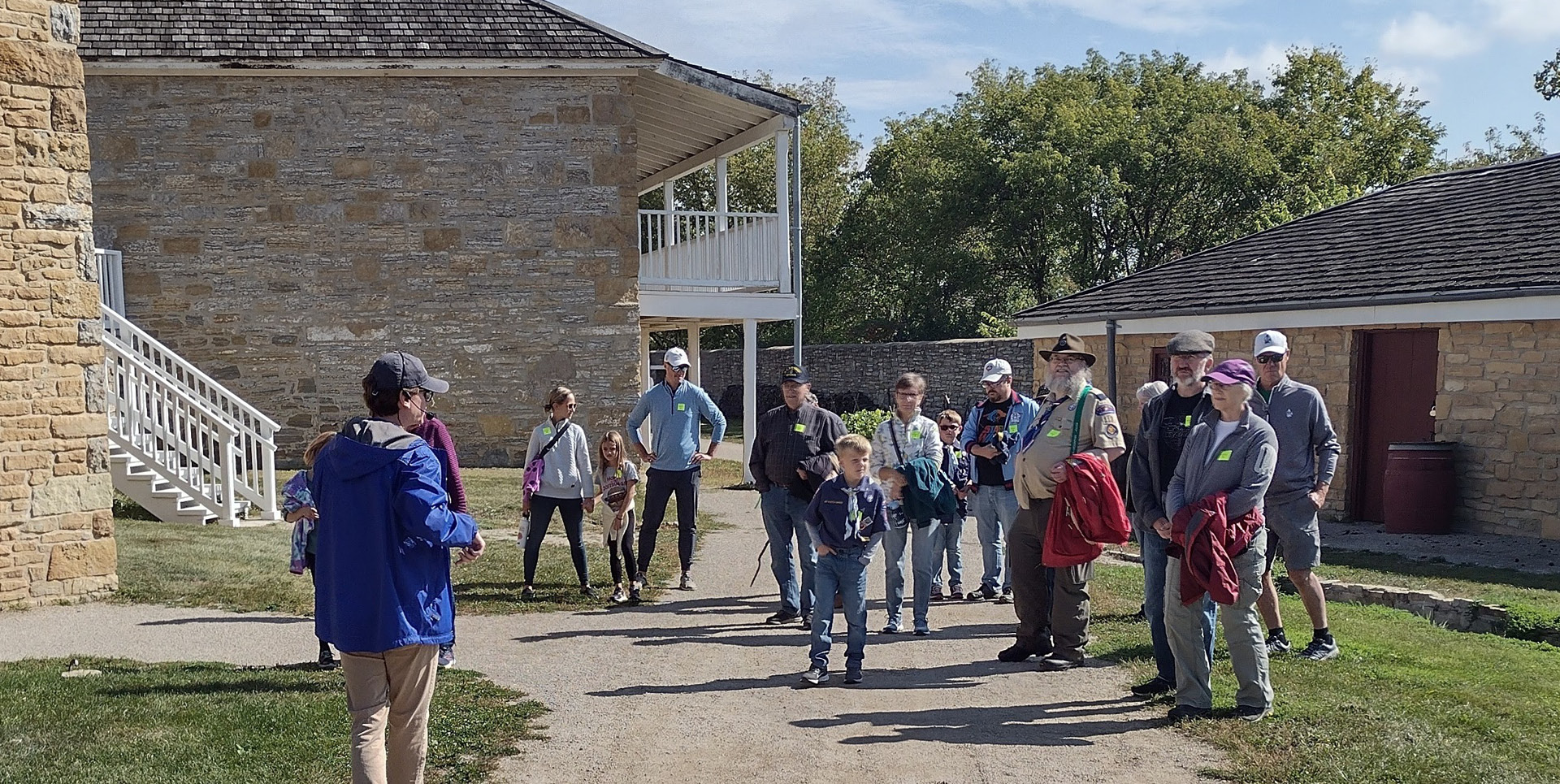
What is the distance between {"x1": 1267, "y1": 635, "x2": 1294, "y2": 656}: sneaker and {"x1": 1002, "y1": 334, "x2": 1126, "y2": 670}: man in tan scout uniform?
106 cm

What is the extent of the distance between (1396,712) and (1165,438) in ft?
5.37

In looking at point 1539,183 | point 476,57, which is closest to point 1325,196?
point 1539,183

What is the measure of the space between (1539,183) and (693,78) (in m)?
10.7

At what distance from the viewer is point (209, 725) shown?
6.16m

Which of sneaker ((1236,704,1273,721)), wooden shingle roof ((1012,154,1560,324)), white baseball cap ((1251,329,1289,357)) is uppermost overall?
wooden shingle roof ((1012,154,1560,324))

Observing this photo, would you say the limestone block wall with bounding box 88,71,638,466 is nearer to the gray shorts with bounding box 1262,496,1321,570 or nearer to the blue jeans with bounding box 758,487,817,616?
the blue jeans with bounding box 758,487,817,616

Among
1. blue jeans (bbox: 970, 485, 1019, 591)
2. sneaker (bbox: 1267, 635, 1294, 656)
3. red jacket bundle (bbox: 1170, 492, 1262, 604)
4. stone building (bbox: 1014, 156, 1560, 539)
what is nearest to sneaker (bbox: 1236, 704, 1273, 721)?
red jacket bundle (bbox: 1170, 492, 1262, 604)

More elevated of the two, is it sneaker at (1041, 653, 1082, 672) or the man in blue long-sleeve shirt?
the man in blue long-sleeve shirt

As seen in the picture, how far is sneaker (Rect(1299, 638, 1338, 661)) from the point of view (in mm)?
7379

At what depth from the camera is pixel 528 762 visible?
5801mm

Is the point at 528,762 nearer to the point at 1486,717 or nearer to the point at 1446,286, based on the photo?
the point at 1486,717

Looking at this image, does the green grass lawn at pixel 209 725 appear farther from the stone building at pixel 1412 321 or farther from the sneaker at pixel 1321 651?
the stone building at pixel 1412 321

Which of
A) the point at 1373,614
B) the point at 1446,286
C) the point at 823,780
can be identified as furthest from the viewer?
the point at 1446,286

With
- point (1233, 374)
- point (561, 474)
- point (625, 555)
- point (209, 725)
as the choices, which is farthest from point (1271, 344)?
point (209, 725)
